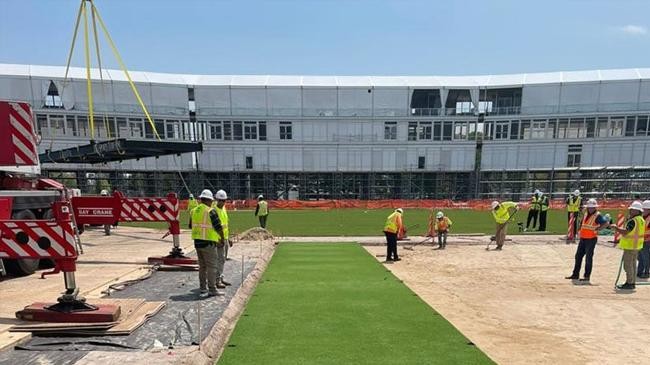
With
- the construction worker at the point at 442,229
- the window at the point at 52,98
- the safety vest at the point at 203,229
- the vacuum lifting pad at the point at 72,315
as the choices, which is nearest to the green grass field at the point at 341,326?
the safety vest at the point at 203,229

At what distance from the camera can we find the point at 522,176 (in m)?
36.4

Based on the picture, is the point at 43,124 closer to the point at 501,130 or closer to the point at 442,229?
the point at 442,229

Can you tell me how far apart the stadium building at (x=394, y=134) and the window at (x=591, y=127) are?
8 cm

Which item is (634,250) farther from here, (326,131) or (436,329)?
(326,131)

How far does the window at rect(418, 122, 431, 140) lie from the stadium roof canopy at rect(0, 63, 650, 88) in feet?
13.6

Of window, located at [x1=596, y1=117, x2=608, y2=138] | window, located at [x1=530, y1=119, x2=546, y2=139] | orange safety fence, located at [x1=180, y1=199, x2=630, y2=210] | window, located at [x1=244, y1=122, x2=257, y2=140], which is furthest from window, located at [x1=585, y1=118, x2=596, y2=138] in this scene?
window, located at [x1=244, y1=122, x2=257, y2=140]

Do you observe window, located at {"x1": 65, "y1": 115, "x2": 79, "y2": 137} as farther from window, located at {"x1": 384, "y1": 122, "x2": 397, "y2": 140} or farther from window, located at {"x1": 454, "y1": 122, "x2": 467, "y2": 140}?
window, located at {"x1": 454, "y1": 122, "x2": 467, "y2": 140}

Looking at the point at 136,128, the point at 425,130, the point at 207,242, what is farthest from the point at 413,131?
the point at 207,242

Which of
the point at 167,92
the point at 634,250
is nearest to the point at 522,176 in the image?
the point at 634,250

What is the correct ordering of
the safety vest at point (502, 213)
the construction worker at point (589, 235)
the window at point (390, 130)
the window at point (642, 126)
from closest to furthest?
1. the construction worker at point (589, 235)
2. the safety vest at point (502, 213)
3. the window at point (642, 126)
4. the window at point (390, 130)

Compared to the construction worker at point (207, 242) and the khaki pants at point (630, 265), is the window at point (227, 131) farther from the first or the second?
the khaki pants at point (630, 265)

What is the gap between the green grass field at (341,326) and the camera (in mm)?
4160

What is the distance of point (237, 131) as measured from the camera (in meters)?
36.6

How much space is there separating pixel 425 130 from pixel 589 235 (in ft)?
97.8
